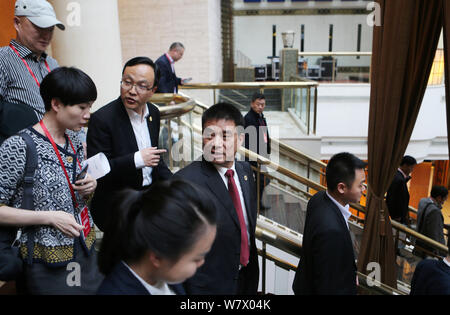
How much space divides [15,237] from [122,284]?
0.72 meters

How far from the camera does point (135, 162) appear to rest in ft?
6.32

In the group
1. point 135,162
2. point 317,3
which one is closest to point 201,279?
point 135,162

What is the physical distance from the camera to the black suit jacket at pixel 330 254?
1.92 metres

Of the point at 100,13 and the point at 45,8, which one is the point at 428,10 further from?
the point at 100,13

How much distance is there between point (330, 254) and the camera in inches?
75.5

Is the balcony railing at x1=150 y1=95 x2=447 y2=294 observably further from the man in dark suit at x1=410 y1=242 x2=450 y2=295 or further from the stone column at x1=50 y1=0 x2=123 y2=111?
the man in dark suit at x1=410 y1=242 x2=450 y2=295

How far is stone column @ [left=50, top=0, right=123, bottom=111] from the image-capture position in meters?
4.34

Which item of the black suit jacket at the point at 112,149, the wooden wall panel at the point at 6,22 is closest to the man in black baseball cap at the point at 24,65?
the black suit jacket at the point at 112,149

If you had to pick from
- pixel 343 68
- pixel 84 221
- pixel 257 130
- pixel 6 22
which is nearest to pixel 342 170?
pixel 84 221

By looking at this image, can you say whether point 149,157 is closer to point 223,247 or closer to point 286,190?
point 223,247

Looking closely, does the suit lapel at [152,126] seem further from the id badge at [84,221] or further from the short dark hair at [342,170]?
the short dark hair at [342,170]

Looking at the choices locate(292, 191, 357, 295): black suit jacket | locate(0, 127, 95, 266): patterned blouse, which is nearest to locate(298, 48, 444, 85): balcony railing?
locate(292, 191, 357, 295): black suit jacket

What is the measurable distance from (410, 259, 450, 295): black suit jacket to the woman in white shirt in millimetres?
1531

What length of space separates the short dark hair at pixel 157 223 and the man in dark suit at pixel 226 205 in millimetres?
707
